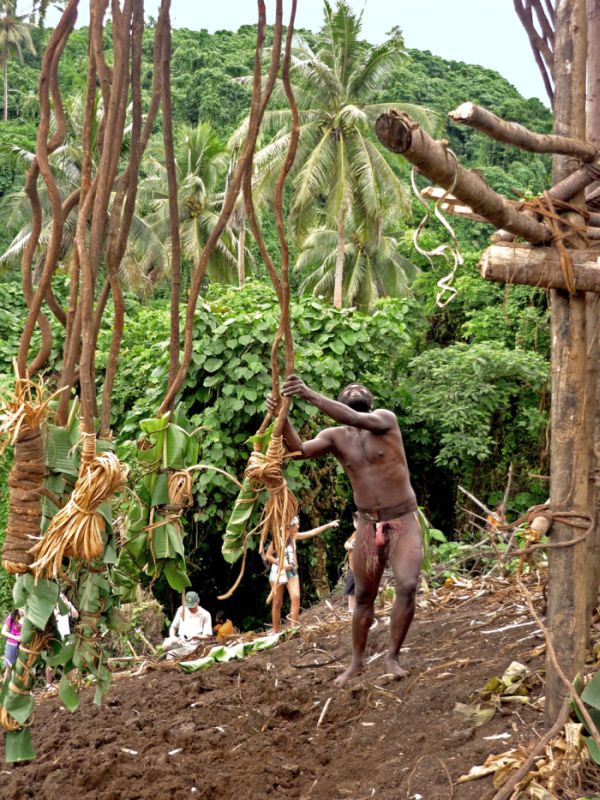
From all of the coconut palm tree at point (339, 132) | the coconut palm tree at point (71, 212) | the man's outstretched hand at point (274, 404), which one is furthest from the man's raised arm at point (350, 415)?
the coconut palm tree at point (339, 132)

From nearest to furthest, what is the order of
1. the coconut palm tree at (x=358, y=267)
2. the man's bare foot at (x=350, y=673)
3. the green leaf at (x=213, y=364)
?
the man's bare foot at (x=350, y=673), the green leaf at (x=213, y=364), the coconut palm tree at (x=358, y=267)

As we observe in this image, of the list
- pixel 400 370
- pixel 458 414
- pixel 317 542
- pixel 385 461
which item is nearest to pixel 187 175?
pixel 400 370

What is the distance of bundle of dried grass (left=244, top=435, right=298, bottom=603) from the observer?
4.12 m

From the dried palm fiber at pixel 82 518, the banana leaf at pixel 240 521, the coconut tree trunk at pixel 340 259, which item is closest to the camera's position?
the dried palm fiber at pixel 82 518

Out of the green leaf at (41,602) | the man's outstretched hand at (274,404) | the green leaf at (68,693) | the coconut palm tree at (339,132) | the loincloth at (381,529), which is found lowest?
the green leaf at (68,693)

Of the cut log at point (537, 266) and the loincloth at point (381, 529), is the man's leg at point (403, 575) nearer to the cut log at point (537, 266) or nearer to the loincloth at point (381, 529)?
the loincloth at point (381, 529)

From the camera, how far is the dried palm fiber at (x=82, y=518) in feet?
10.8

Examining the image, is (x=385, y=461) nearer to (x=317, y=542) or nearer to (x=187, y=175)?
(x=317, y=542)

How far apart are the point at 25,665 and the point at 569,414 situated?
7.33 feet

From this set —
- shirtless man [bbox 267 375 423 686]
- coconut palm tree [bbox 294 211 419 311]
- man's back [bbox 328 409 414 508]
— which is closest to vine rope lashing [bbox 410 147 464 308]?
shirtless man [bbox 267 375 423 686]

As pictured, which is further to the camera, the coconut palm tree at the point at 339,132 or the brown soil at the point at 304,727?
the coconut palm tree at the point at 339,132

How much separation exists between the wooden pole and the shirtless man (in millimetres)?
1471

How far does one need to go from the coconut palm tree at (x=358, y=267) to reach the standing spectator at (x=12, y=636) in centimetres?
2297

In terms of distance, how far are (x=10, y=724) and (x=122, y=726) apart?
2.02m
